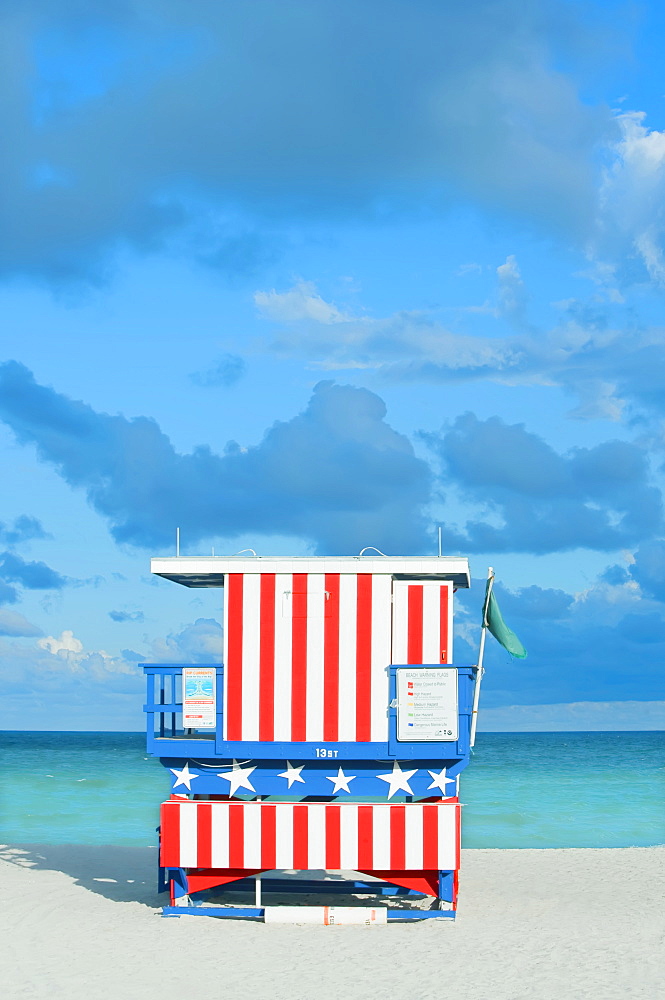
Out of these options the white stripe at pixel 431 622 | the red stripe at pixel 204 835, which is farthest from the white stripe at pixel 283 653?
the white stripe at pixel 431 622

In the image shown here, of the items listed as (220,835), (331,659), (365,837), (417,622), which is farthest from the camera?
(417,622)

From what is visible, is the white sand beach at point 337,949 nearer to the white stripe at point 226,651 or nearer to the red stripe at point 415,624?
the white stripe at point 226,651

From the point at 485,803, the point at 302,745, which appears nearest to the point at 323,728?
the point at 302,745

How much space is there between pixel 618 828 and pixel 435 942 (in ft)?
73.4

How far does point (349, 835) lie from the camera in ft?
45.8

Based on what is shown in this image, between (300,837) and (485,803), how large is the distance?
1078 inches

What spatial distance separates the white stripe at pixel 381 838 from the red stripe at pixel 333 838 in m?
0.44

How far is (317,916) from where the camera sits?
1426cm

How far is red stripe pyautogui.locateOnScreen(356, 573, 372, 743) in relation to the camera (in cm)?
1420

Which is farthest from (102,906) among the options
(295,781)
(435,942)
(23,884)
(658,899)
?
(658,899)

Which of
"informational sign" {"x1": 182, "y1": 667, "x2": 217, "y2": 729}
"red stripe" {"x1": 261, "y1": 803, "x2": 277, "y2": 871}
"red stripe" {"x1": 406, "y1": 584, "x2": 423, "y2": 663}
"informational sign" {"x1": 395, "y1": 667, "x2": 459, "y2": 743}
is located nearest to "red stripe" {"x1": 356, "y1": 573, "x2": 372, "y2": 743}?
"informational sign" {"x1": 395, "y1": 667, "x2": 459, "y2": 743}

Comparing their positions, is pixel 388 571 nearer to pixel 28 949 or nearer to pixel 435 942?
pixel 435 942

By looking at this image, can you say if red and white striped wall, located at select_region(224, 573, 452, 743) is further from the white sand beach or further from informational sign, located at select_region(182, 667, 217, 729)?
the white sand beach

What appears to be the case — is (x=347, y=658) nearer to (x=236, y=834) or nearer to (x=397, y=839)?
(x=397, y=839)
